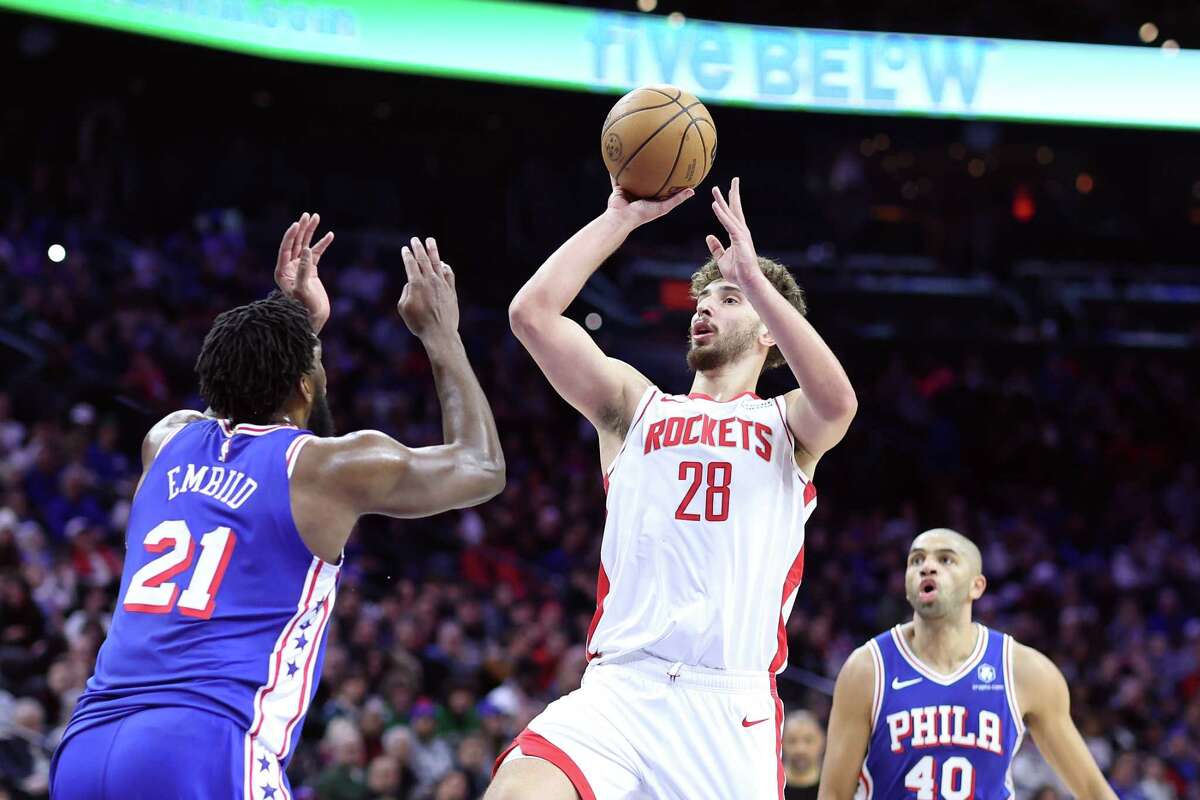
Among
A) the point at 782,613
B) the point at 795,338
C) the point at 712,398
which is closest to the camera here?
the point at 795,338

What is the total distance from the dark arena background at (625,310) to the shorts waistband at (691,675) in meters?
6.59

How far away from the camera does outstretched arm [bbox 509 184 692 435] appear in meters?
4.73

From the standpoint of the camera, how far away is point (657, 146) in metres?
4.89

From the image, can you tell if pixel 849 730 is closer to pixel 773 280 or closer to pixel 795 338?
pixel 773 280

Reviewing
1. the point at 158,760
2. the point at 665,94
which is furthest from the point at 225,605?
the point at 665,94

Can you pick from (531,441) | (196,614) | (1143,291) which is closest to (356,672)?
(531,441)

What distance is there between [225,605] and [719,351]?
2.10 meters

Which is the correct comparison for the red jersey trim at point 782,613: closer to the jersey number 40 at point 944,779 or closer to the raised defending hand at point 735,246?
the raised defending hand at point 735,246

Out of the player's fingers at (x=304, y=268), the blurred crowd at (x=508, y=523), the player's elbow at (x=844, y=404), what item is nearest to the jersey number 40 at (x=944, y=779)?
the player's elbow at (x=844, y=404)

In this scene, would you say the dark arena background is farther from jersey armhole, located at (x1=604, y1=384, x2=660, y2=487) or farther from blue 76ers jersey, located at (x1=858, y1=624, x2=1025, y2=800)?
jersey armhole, located at (x1=604, y1=384, x2=660, y2=487)

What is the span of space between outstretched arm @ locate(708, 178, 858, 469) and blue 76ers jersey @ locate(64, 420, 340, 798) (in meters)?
1.49

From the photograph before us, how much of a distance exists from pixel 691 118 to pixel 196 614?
7.94 ft

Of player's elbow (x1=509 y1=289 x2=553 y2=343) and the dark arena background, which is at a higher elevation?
the dark arena background

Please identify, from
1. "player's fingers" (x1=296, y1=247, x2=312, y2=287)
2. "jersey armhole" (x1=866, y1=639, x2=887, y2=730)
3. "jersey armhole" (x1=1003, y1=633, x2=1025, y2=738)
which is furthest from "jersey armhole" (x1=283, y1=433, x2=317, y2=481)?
"jersey armhole" (x1=1003, y1=633, x2=1025, y2=738)
